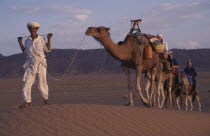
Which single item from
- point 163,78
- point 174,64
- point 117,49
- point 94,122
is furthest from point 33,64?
point 174,64

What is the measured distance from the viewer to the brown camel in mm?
11328

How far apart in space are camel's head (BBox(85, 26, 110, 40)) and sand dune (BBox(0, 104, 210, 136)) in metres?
2.12

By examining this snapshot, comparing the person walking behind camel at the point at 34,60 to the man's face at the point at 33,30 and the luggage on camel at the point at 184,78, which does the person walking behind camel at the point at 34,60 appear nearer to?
the man's face at the point at 33,30

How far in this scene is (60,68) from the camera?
309ft

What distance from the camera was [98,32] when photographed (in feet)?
36.8

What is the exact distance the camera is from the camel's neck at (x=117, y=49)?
11570mm

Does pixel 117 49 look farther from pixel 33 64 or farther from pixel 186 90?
pixel 186 90

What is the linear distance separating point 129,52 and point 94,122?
3.87m

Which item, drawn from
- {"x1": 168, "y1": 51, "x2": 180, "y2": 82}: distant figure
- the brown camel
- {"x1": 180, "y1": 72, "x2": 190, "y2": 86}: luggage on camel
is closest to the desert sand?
the brown camel

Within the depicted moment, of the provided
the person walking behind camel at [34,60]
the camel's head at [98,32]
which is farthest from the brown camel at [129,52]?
the person walking behind camel at [34,60]

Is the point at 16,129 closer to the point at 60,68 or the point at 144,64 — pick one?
the point at 144,64

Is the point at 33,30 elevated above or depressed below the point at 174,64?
above

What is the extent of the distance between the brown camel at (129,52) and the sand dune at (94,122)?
1681 mm

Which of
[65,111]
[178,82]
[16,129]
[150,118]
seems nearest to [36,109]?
[65,111]
